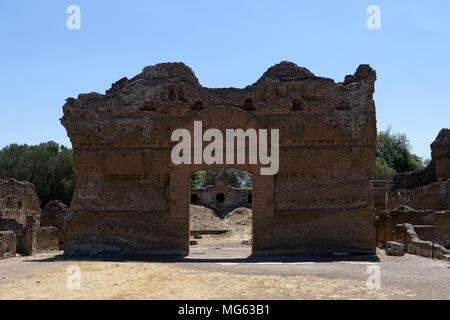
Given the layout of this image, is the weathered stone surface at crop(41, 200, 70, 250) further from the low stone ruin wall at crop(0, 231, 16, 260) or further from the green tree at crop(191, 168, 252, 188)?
the green tree at crop(191, 168, 252, 188)

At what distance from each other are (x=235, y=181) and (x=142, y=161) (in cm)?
4866

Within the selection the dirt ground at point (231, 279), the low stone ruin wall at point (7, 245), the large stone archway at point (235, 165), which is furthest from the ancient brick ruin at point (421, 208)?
the low stone ruin wall at point (7, 245)

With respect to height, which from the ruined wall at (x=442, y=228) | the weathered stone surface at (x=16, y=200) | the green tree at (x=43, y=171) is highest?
the green tree at (x=43, y=171)

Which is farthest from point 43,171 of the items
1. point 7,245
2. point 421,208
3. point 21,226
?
point 421,208

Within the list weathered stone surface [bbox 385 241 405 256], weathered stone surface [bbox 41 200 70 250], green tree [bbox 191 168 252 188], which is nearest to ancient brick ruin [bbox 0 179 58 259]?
weathered stone surface [bbox 41 200 70 250]

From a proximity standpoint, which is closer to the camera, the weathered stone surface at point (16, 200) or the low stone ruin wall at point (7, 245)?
the low stone ruin wall at point (7, 245)

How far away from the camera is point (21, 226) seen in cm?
1781

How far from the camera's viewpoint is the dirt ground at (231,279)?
7008 mm

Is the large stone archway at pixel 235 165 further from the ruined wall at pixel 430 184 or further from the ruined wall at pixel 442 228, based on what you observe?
the ruined wall at pixel 430 184

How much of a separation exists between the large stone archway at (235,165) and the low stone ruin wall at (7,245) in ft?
7.07

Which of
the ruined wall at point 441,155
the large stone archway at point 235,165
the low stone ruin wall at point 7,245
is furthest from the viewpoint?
the ruined wall at point 441,155

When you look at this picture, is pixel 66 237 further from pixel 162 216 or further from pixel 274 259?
pixel 274 259

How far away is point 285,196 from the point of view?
13.9m

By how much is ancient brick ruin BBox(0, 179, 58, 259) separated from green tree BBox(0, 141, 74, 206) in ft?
41.2
